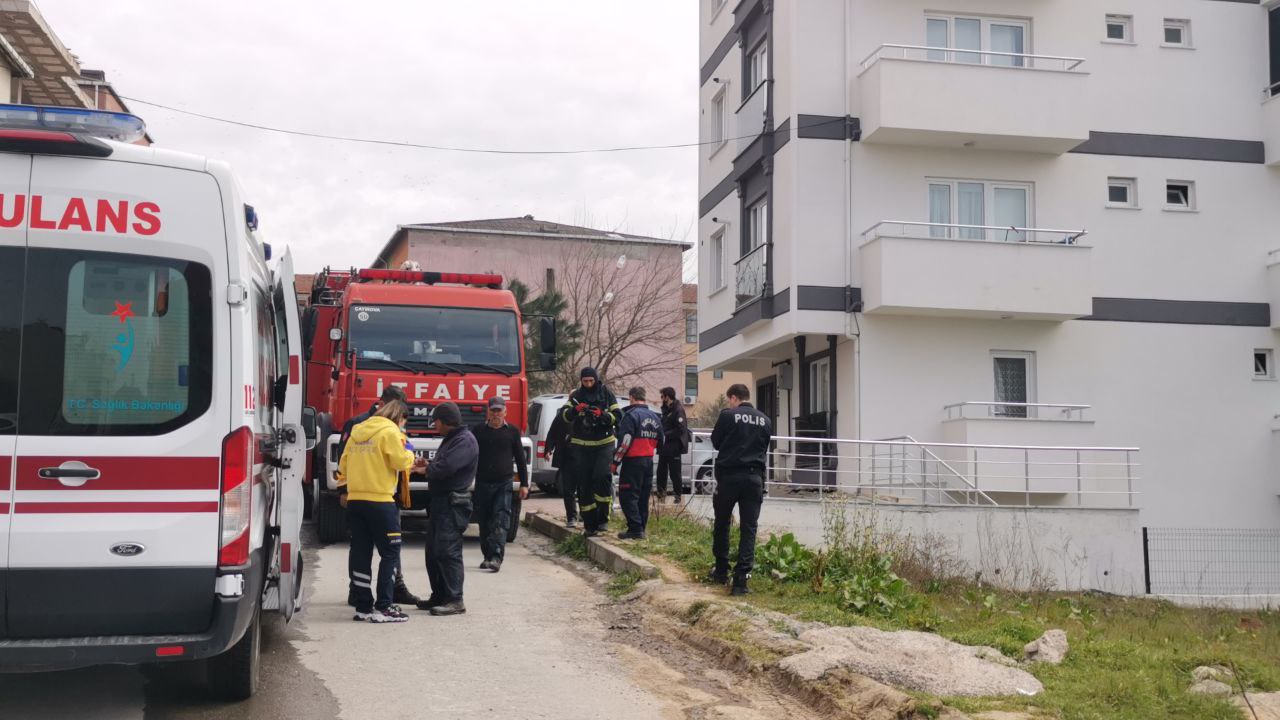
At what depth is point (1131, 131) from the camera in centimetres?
2305

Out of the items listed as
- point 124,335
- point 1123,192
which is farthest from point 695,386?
point 124,335

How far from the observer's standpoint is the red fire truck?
47.9ft

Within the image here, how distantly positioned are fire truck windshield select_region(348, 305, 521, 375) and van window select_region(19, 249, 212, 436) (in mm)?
9102

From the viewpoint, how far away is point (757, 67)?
24.6 meters

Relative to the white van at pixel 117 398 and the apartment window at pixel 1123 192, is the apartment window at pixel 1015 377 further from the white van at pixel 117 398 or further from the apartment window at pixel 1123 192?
the white van at pixel 117 398

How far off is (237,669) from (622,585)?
17.3ft

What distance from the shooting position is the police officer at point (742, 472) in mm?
10305

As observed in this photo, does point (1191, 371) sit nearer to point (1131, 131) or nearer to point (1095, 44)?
point (1131, 131)

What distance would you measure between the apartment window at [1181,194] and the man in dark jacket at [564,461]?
43.6 feet

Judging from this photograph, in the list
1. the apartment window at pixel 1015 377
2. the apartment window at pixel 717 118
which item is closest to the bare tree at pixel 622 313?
the apartment window at pixel 717 118

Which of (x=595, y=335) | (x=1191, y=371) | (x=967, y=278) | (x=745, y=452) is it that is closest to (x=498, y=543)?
(x=745, y=452)

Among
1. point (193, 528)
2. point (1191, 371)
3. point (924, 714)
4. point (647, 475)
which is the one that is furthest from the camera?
point (1191, 371)

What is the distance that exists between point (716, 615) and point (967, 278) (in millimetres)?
13034

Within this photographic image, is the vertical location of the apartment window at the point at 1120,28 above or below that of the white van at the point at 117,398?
above
